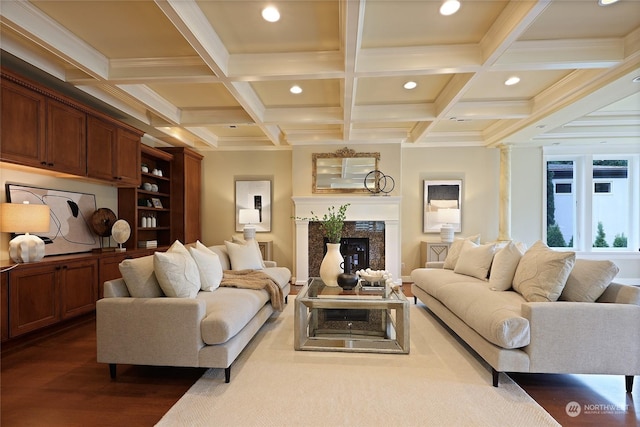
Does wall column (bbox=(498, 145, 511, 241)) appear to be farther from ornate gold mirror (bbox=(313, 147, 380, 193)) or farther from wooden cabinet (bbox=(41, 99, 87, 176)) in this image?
wooden cabinet (bbox=(41, 99, 87, 176))

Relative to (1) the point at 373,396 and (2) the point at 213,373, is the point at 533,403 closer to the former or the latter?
(1) the point at 373,396

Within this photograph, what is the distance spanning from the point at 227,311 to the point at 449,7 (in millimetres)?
2832

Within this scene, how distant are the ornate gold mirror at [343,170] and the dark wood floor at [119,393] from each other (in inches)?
156

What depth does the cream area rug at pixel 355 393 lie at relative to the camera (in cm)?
183

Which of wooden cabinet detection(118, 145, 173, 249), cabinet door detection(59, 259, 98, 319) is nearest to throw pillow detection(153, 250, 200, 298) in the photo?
cabinet door detection(59, 259, 98, 319)

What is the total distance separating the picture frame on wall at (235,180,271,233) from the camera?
622cm

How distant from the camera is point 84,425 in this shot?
1815 millimetres

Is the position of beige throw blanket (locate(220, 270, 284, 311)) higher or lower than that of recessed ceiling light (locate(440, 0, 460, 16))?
lower

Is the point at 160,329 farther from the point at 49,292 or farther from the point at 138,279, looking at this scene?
the point at 49,292

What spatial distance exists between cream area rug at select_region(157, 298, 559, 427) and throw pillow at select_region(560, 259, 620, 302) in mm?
811

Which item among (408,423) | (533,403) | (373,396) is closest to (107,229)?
(373,396)

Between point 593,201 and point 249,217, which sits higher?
point 593,201

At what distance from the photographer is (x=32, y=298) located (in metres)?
2.93

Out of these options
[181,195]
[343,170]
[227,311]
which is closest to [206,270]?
[227,311]
